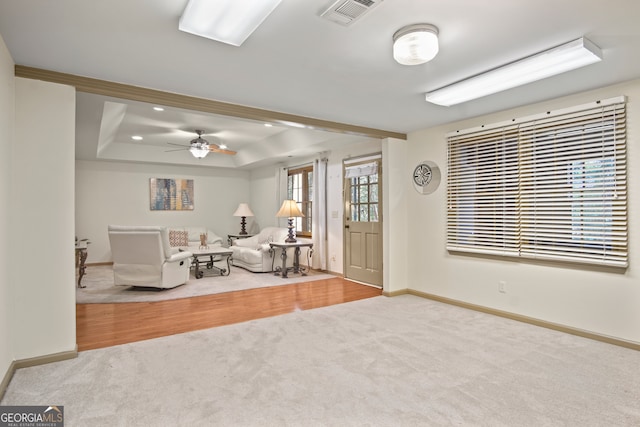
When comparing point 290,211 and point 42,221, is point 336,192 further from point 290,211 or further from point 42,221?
point 42,221

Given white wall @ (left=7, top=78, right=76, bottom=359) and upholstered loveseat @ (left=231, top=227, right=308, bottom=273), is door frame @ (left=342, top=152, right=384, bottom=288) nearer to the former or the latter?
upholstered loveseat @ (left=231, top=227, right=308, bottom=273)

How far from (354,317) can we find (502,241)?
1.88 m

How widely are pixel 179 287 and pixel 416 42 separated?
482 centimetres

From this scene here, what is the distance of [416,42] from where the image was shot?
215cm

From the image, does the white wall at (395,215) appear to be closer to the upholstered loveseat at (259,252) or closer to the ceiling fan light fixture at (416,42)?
the upholstered loveseat at (259,252)

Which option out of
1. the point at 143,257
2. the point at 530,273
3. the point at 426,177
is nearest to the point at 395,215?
the point at 426,177

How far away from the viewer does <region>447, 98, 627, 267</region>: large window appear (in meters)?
3.13

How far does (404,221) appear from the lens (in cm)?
509

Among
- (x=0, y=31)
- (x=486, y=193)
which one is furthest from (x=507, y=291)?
(x=0, y=31)

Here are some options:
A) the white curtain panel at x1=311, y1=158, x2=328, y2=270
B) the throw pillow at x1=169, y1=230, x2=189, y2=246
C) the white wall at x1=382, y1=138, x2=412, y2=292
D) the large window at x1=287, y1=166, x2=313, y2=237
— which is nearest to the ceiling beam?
the white wall at x1=382, y1=138, x2=412, y2=292

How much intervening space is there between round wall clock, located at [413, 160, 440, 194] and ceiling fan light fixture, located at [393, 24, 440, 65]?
2.62 meters

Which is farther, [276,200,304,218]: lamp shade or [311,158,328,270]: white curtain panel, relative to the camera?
[311,158,328,270]: white curtain panel

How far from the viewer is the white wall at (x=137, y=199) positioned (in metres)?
7.57

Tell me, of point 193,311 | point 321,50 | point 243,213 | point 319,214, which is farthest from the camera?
point 243,213
